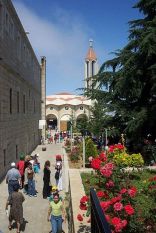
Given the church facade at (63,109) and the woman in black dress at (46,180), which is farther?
the church facade at (63,109)

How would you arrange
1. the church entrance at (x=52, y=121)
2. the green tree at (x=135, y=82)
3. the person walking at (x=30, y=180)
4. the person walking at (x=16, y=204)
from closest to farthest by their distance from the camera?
the person walking at (x=16, y=204) → the person walking at (x=30, y=180) → the green tree at (x=135, y=82) → the church entrance at (x=52, y=121)

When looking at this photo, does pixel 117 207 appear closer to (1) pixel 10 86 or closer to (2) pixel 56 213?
(2) pixel 56 213

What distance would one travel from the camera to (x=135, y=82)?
20109mm

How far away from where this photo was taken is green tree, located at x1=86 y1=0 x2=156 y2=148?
19.3 metres

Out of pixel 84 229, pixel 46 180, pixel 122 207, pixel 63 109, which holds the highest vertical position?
pixel 63 109

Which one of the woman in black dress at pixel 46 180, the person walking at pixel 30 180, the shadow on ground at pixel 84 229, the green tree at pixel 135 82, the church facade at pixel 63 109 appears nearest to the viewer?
the shadow on ground at pixel 84 229

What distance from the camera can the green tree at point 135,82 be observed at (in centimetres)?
1934

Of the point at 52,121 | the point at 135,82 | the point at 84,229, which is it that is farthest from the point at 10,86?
the point at 52,121

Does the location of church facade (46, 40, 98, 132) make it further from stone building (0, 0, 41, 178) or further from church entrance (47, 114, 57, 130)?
stone building (0, 0, 41, 178)

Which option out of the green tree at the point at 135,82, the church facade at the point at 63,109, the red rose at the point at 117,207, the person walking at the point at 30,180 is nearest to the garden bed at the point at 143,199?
the red rose at the point at 117,207

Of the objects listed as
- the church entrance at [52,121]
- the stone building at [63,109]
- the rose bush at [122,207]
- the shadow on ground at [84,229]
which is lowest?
the shadow on ground at [84,229]

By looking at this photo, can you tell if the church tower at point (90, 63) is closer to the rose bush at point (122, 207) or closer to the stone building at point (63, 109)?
the stone building at point (63, 109)

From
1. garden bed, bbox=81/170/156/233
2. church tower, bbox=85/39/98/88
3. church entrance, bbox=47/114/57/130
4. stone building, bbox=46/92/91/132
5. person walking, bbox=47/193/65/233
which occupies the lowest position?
person walking, bbox=47/193/65/233

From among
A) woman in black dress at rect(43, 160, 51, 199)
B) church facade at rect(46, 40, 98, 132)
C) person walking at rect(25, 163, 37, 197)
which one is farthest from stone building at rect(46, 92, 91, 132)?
woman in black dress at rect(43, 160, 51, 199)
